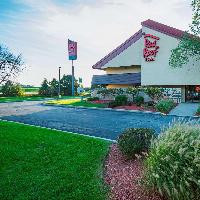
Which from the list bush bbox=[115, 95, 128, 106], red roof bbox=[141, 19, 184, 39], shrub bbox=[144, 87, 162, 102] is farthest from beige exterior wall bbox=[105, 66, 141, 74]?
bush bbox=[115, 95, 128, 106]

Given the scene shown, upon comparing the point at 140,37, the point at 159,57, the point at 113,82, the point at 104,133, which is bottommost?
the point at 104,133

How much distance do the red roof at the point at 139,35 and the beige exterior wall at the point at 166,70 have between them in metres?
0.50

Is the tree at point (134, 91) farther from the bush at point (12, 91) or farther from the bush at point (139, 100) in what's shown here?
the bush at point (12, 91)

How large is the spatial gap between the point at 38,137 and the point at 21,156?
326cm

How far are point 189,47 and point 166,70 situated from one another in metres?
5.97

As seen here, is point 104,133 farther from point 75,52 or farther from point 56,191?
point 75,52

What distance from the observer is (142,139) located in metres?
9.30

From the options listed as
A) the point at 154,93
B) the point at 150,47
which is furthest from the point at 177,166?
the point at 150,47

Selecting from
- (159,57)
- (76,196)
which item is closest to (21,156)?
(76,196)

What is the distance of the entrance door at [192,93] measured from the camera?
36438 millimetres

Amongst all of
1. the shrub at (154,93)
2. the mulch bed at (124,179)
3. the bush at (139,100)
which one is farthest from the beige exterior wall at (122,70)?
the mulch bed at (124,179)

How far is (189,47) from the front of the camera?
3122 centimetres

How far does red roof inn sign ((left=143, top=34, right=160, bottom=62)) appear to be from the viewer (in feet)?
123

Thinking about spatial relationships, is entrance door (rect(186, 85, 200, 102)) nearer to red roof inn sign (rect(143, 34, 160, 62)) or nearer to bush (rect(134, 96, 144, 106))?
red roof inn sign (rect(143, 34, 160, 62))
